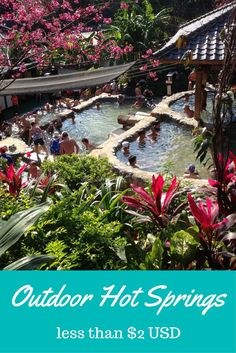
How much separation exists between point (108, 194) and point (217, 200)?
114cm

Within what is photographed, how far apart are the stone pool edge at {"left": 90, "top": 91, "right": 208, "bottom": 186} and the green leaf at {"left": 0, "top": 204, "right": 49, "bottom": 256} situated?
4.11 m

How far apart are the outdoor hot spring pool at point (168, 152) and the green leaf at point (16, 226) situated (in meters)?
6.02

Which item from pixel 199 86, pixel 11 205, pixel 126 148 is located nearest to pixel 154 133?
pixel 126 148

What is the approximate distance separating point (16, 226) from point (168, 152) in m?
7.75

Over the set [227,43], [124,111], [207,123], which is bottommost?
[124,111]

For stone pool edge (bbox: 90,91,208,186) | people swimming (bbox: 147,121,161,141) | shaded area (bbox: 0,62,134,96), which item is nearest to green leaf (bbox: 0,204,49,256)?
stone pool edge (bbox: 90,91,208,186)

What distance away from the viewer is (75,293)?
1.77 meters

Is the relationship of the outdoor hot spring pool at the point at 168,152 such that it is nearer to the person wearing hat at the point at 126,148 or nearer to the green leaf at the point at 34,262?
the person wearing hat at the point at 126,148

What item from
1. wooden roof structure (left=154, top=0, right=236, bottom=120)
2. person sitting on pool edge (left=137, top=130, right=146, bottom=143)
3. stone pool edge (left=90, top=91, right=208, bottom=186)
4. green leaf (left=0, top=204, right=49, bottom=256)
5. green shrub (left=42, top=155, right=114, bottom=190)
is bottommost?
person sitting on pool edge (left=137, top=130, right=146, bottom=143)

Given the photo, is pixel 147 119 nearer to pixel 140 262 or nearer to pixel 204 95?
pixel 204 95

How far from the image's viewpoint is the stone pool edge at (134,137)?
764 cm

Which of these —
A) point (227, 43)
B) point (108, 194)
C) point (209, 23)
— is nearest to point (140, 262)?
point (108, 194)

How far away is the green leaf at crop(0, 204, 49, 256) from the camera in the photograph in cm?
277

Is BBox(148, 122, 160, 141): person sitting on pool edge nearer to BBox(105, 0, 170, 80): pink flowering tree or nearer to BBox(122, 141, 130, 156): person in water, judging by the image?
BBox(122, 141, 130, 156): person in water
